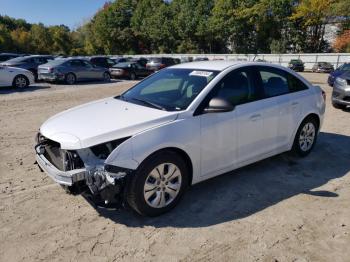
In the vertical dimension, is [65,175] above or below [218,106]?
below

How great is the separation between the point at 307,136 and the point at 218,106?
99.7 inches

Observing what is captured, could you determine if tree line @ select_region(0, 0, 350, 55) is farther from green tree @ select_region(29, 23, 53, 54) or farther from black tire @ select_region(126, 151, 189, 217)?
black tire @ select_region(126, 151, 189, 217)

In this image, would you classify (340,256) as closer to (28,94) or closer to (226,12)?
(28,94)

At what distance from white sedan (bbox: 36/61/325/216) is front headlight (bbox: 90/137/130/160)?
0.4 inches

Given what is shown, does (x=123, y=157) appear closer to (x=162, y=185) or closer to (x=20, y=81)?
(x=162, y=185)

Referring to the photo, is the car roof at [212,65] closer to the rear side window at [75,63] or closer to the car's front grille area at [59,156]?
the car's front grille area at [59,156]

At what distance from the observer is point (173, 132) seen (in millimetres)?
3904

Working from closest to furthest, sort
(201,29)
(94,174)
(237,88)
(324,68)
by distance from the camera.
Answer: (94,174)
(237,88)
(324,68)
(201,29)

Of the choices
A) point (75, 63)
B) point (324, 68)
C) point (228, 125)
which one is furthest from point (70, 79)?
point (324, 68)

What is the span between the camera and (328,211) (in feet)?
13.8

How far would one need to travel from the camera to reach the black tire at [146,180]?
145 inches

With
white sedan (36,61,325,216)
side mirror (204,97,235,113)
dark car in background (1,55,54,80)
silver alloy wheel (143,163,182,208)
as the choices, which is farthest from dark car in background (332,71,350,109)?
dark car in background (1,55,54,80)

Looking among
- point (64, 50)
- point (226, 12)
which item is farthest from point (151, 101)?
point (64, 50)

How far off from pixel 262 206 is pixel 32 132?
5.58 meters
